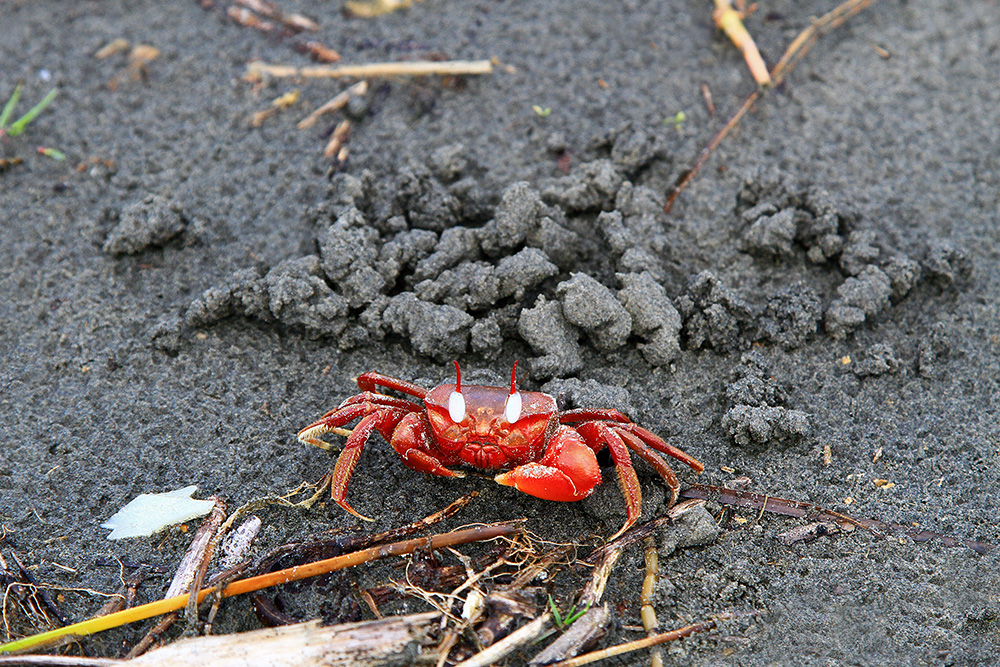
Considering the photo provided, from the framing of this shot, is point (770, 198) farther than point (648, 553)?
Yes

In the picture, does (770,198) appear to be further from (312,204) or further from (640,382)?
(312,204)

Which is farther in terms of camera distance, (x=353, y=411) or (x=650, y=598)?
(x=353, y=411)

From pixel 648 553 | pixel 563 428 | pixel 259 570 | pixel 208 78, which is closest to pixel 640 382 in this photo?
pixel 563 428

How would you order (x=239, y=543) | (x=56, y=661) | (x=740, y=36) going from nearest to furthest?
(x=56, y=661), (x=239, y=543), (x=740, y=36)

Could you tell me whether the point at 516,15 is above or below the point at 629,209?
above

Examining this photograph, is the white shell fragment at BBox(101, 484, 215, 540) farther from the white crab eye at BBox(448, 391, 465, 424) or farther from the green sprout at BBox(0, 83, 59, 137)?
the green sprout at BBox(0, 83, 59, 137)

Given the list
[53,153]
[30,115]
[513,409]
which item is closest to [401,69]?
[53,153]

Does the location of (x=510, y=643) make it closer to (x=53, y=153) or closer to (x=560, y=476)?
(x=560, y=476)
